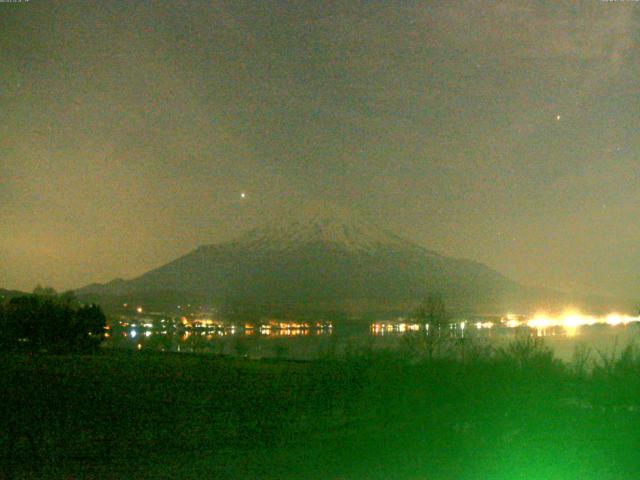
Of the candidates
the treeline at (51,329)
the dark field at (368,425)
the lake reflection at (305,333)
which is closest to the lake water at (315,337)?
the lake reflection at (305,333)

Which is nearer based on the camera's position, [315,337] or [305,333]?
[315,337]

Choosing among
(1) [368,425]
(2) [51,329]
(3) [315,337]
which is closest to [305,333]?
(3) [315,337]

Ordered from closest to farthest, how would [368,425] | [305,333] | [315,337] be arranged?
[368,425] < [315,337] < [305,333]

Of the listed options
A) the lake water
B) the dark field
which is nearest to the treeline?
the lake water

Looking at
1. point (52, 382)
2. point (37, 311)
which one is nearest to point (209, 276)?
point (37, 311)

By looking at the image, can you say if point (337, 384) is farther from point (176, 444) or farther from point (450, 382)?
point (176, 444)

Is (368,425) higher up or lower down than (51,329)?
lower down

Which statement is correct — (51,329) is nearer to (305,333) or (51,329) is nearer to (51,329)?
(51,329)

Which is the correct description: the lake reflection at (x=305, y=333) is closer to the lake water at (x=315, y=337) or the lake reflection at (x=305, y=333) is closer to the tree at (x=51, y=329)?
the lake water at (x=315, y=337)
